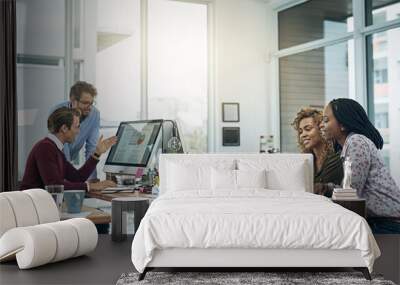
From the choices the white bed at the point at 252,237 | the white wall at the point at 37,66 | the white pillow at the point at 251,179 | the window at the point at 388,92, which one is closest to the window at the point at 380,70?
the window at the point at 388,92

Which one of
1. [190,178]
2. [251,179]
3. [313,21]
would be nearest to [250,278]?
[251,179]

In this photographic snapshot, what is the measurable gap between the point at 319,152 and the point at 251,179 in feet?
6.10

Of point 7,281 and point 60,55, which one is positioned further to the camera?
point 60,55

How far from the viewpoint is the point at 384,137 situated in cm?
593

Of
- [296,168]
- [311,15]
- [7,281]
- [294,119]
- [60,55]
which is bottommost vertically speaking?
[7,281]

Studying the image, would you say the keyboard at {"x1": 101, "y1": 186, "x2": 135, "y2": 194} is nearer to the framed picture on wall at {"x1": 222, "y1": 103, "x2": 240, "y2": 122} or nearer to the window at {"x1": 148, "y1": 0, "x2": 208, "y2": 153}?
the window at {"x1": 148, "y1": 0, "x2": 208, "y2": 153}

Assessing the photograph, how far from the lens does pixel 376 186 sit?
5.84m

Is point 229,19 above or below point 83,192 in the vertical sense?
above

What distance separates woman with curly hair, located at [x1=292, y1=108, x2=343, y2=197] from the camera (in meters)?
6.54

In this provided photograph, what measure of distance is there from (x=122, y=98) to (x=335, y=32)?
9.46ft

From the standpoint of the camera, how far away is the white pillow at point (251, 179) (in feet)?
16.9

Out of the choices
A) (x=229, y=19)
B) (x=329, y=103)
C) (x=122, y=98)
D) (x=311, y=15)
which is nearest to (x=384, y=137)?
(x=329, y=103)

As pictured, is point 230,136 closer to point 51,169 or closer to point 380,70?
point 380,70

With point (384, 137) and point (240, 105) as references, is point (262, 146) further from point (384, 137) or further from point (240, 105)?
point (384, 137)
